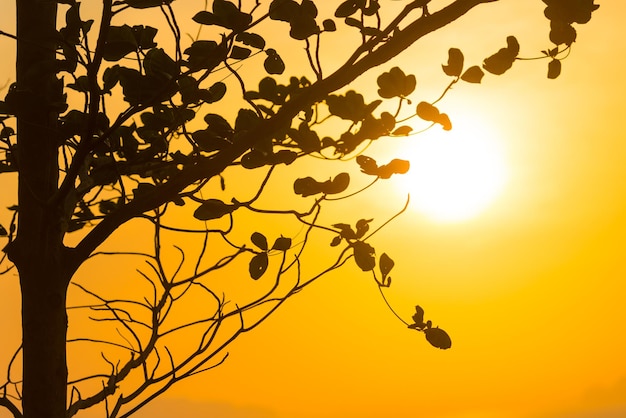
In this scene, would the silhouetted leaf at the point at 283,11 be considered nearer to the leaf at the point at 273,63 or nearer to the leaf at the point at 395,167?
the leaf at the point at 273,63

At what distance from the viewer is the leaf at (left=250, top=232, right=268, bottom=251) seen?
12.4 ft

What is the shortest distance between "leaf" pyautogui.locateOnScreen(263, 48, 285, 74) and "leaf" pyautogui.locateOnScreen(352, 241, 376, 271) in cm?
83

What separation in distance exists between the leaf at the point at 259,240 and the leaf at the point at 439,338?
0.84m

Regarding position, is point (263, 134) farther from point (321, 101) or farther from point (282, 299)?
point (282, 299)

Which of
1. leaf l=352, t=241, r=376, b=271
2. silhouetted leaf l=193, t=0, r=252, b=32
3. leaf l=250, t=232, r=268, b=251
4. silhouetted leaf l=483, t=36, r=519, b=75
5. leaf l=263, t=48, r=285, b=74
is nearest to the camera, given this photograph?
silhouetted leaf l=193, t=0, r=252, b=32

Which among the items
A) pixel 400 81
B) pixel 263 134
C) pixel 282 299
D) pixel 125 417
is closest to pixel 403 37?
pixel 400 81

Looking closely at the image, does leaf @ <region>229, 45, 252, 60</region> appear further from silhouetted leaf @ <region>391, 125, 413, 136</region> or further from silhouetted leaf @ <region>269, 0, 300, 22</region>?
silhouetted leaf @ <region>391, 125, 413, 136</region>

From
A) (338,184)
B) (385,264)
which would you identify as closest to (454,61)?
(338,184)

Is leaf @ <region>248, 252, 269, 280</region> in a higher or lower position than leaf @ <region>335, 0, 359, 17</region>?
lower

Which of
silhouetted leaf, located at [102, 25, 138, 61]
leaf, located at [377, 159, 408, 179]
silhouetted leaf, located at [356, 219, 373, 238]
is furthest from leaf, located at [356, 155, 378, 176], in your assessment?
silhouetted leaf, located at [102, 25, 138, 61]

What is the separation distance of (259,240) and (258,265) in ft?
0.46

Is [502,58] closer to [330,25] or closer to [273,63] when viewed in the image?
[330,25]

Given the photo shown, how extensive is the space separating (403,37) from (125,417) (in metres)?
2.02

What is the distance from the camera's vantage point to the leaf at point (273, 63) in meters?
3.46
